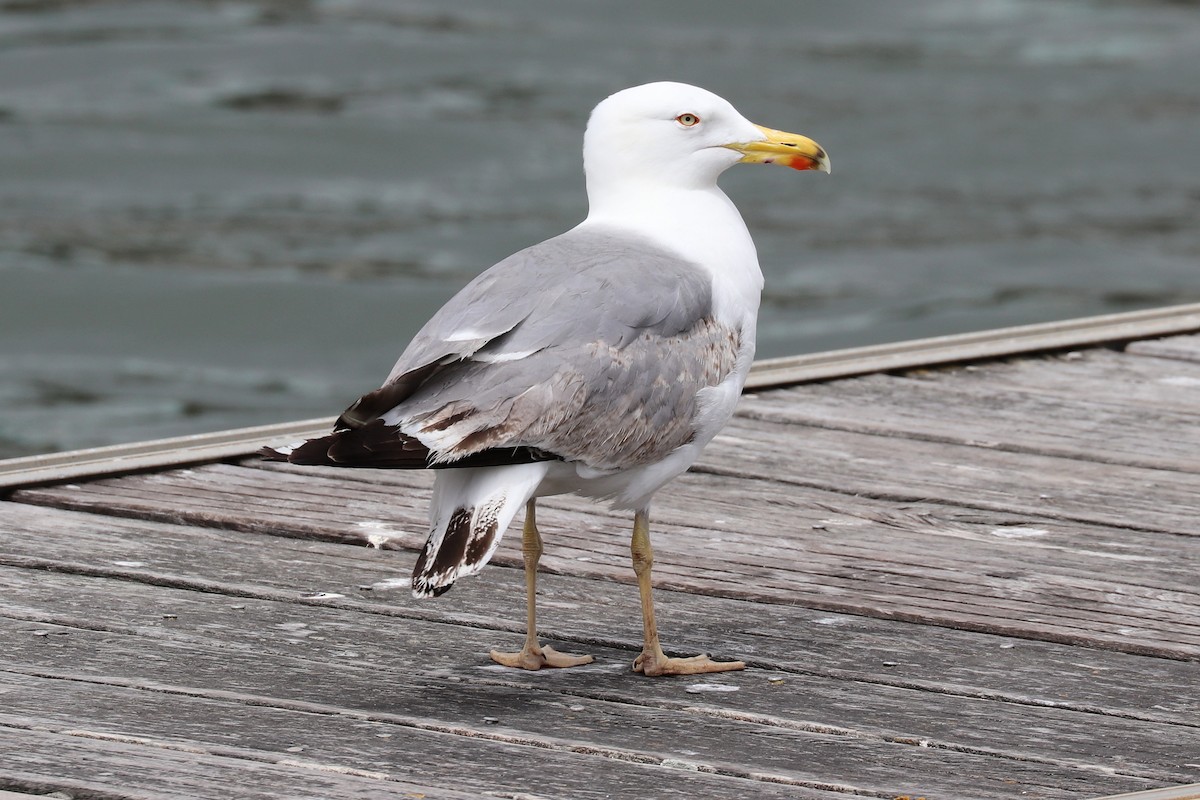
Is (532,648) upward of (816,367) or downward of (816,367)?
upward

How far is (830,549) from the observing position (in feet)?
12.5

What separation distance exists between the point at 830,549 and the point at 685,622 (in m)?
0.44

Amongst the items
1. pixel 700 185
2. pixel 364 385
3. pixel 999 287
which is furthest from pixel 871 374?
pixel 999 287

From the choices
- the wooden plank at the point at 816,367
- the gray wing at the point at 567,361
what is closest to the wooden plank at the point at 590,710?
the gray wing at the point at 567,361

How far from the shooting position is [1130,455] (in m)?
4.42

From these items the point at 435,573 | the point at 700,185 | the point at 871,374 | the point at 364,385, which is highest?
the point at 700,185

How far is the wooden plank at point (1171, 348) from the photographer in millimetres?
5219

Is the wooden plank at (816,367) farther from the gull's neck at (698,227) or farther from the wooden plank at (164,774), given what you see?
the wooden plank at (164,774)

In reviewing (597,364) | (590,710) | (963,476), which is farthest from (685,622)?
(963,476)

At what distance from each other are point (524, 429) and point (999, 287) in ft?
26.5

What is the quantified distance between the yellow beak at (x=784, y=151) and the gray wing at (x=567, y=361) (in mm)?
401

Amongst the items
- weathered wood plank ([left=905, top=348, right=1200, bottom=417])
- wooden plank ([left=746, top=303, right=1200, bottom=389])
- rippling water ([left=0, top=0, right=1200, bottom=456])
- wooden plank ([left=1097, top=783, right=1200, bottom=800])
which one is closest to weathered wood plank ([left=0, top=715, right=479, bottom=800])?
wooden plank ([left=1097, top=783, right=1200, bottom=800])

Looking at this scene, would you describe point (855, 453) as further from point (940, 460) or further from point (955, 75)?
point (955, 75)

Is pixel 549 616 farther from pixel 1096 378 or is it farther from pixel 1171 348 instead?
pixel 1171 348
